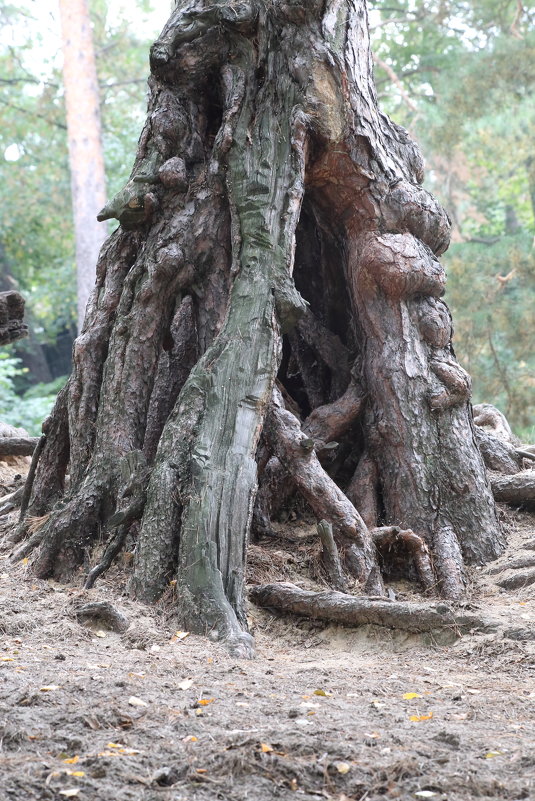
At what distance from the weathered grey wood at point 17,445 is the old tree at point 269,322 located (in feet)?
7.52

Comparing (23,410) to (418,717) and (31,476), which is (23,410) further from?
(418,717)

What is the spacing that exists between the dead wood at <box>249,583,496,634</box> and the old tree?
11cm

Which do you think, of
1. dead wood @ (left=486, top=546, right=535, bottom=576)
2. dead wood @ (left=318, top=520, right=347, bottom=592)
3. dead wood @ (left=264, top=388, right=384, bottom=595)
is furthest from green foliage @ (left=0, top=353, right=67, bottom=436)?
dead wood @ (left=486, top=546, right=535, bottom=576)

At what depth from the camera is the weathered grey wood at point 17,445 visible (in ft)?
27.0

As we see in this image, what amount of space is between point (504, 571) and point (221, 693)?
2615 millimetres

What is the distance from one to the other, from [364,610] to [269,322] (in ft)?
5.61

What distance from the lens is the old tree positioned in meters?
4.98

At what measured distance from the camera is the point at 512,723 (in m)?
3.01

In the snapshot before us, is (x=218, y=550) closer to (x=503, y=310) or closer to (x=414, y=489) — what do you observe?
(x=414, y=489)

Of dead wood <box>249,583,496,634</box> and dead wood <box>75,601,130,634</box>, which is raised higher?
dead wood <box>249,583,496,634</box>

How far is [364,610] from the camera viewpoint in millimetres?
4359

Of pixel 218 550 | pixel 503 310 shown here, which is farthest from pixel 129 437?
pixel 503 310

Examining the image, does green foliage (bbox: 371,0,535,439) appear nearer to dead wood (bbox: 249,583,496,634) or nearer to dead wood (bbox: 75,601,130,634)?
dead wood (bbox: 249,583,496,634)

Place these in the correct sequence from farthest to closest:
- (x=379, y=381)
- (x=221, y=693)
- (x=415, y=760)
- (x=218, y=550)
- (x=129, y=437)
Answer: (x=379, y=381) → (x=129, y=437) → (x=218, y=550) → (x=221, y=693) → (x=415, y=760)
